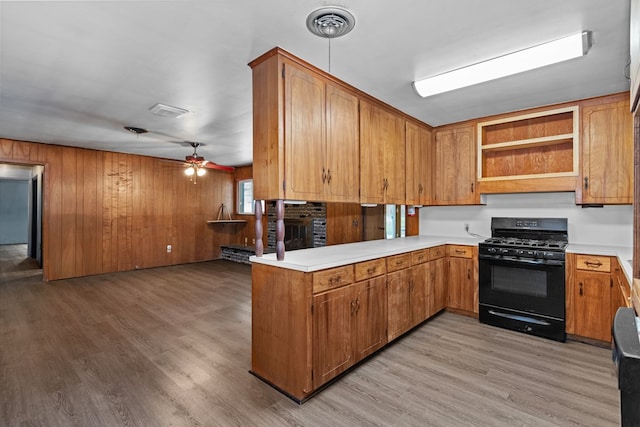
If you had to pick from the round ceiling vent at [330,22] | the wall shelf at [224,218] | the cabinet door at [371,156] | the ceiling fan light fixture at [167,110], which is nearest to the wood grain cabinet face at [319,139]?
the cabinet door at [371,156]

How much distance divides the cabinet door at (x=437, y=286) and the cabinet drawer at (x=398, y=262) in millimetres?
548

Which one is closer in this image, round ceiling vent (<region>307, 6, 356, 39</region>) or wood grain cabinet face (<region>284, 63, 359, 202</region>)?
round ceiling vent (<region>307, 6, 356, 39</region>)

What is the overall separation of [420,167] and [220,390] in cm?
329

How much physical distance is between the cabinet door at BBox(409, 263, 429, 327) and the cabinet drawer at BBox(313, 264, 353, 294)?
41.9 inches

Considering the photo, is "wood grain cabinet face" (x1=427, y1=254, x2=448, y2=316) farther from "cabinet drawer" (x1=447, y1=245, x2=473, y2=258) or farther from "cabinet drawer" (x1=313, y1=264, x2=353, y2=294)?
"cabinet drawer" (x1=313, y1=264, x2=353, y2=294)

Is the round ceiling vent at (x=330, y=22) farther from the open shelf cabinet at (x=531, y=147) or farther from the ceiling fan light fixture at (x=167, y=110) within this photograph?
the open shelf cabinet at (x=531, y=147)

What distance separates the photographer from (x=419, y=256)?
3352 mm

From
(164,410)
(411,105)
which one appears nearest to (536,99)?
(411,105)

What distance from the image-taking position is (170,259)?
23.6 feet

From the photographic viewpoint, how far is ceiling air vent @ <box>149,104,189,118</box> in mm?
3505

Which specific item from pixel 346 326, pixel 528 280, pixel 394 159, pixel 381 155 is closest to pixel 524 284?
pixel 528 280

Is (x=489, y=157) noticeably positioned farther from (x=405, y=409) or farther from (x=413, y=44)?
(x=405, y=409)

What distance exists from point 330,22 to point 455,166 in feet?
9.45

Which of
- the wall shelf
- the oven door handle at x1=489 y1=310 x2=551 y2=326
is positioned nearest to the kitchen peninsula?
the oven door handle at x1=489 y1=310 x2=551 y2=326
